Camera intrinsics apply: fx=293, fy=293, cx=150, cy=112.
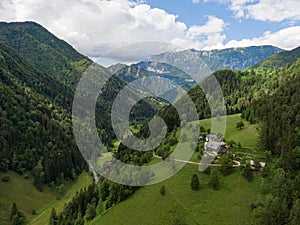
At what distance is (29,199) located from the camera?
5802 inches

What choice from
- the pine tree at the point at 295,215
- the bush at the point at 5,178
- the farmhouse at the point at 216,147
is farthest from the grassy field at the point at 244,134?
the bush at the point at 5,178

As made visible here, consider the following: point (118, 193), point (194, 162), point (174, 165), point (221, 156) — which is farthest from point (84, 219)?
point (221, 156)

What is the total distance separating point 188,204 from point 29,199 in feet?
328

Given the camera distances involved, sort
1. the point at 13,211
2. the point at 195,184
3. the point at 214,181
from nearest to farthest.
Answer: the point at 214,181 → the point at 195,184 → the point at 13,211

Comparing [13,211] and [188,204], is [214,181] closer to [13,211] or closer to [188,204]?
[188,204]

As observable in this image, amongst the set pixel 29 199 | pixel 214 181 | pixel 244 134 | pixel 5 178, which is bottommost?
pixel 29 199

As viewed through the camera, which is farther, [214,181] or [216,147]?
[216,147]

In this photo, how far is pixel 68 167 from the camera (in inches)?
7544

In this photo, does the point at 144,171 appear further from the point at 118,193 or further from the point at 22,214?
the point at 22,214

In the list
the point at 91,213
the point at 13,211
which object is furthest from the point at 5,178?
the point at 91,213

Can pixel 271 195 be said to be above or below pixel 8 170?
above

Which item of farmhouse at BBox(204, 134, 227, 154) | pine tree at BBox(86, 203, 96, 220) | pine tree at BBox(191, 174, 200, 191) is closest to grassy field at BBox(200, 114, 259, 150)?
farmhouse at BBox(204, 134, 227, 154)

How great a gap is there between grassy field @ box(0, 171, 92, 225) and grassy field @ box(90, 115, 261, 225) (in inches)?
2113

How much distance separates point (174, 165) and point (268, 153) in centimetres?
3218
